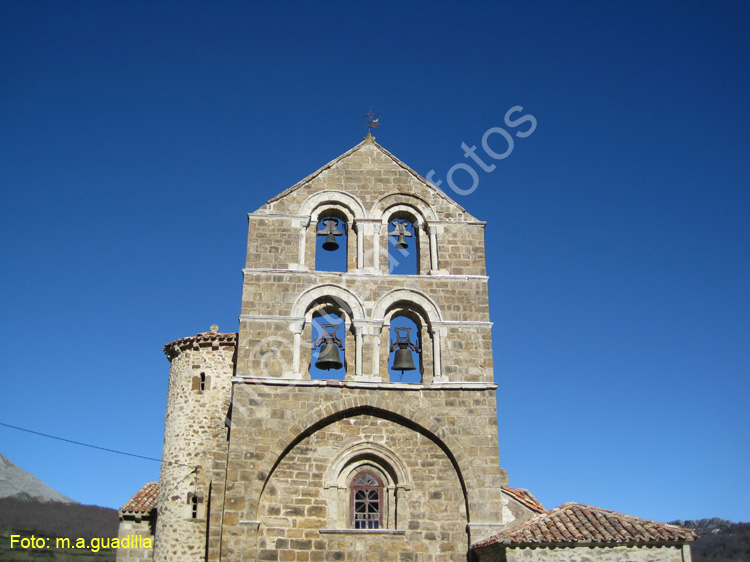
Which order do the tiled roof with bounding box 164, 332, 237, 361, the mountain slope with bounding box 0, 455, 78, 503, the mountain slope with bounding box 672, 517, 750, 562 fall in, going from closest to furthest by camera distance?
the tiled roof with bounding box 164, 332, 237, 361 < the mountain slope with bounding box 672, 517, 750, 562 < the mountain slope with bounding box 0, 455, 78, 503

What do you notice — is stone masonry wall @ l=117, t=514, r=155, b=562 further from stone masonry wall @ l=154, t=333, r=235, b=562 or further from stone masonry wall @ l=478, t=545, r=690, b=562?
stone masonry wall @ l=478, t=545, r=690, b=562

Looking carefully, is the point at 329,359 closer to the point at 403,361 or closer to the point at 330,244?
the point at 403,361

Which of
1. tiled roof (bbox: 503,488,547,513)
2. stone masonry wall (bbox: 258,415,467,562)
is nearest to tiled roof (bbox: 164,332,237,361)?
stone masonry wall (bbox: 258,415,467,562)

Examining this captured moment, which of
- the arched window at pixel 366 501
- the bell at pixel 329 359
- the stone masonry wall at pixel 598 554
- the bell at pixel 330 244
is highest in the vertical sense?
the bell at pixel 330 244

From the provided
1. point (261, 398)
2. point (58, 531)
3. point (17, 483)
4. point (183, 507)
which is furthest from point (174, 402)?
point (17, 483)

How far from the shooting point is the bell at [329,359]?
1602 cm

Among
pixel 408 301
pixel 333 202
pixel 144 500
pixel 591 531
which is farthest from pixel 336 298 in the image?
pixel 144 500

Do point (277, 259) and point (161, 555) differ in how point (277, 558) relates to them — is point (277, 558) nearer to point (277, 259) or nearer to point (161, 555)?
point (161, 555)

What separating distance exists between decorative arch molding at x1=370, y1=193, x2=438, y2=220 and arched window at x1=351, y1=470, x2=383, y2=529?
6.12m

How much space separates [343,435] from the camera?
1557 centimetres

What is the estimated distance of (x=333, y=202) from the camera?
17.9 meters

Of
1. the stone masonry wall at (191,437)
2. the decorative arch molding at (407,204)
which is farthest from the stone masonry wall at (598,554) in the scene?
the decorative arch molding at (407,204)

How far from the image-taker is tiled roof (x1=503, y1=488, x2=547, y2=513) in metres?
18.6

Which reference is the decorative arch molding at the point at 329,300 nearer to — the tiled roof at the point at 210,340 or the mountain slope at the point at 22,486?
the tiled roof at the point at 210,340
